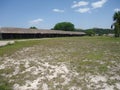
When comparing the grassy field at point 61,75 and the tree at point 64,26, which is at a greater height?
the tree at point 64,26

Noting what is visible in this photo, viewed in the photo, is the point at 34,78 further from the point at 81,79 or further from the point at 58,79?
the point at 81,79

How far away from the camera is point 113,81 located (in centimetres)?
815

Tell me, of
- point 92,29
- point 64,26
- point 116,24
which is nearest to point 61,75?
point 116,24

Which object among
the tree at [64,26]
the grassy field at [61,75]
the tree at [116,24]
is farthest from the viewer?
the tree at [64,26]

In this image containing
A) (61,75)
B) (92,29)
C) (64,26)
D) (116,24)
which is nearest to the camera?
(61,75)

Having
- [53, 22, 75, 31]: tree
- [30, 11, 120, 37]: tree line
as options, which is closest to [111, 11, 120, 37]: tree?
[30, 11, 120, 37]: tree line

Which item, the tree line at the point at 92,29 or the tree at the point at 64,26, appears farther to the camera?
the tree at the point at 64,26

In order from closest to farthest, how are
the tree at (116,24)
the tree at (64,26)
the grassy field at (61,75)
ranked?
the grassy field at (61,75) < the tree at (116,24) < the tree at (64,26)

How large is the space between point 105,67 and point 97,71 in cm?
89

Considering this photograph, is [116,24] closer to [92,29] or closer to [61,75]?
[61,75]

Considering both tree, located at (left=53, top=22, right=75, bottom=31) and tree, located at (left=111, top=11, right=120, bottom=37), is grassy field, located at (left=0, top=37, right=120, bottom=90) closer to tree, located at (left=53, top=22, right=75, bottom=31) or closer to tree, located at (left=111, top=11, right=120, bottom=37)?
tree, located at (left=111, top=11, right=120, bottom=37)

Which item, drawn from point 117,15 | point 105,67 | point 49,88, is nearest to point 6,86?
point 49,88

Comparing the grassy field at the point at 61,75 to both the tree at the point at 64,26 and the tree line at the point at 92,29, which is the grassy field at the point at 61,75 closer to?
the tree line at the point at 92,29

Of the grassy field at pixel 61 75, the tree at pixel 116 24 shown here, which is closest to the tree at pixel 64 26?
the tree at pixel 116 24
